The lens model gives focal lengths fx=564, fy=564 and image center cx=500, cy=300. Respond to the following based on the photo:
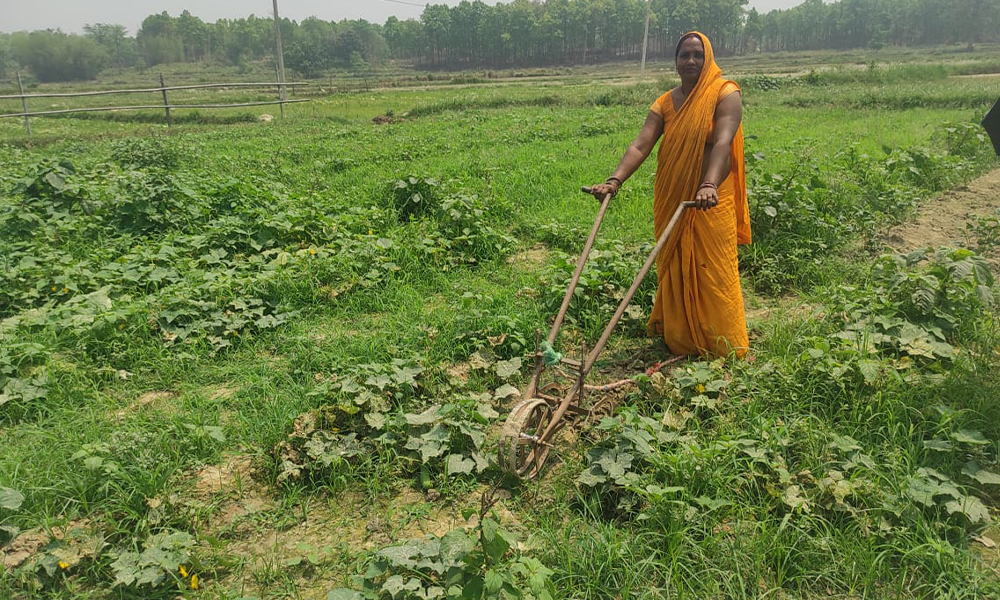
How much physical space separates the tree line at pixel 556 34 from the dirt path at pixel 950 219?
75824 mm

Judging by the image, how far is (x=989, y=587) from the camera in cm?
209

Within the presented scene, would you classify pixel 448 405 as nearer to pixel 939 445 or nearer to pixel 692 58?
pixel 939 445

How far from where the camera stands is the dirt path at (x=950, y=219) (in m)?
6.07

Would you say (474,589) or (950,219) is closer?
(474,589)

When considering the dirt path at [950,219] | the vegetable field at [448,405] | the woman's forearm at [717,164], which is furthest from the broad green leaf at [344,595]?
the dirt path at [950,219]

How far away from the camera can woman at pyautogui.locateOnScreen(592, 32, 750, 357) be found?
3.51 m

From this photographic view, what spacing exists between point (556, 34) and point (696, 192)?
292 feet

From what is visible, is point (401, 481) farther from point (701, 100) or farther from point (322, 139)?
point (322, 139)

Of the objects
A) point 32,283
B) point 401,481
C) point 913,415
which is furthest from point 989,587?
point 32,283

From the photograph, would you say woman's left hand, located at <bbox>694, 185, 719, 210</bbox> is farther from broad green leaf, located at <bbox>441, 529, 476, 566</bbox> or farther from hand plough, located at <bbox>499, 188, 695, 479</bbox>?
broad green leaf, located at <bbox>441, 529, 476, 566</bbox>

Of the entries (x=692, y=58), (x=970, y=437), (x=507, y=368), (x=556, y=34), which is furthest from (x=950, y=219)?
(x=556, y=34)

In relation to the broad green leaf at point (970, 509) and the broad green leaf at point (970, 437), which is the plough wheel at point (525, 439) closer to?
the broad green leaf at point (970, 509)

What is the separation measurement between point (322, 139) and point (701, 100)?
38.2ft

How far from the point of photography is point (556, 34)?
83.4 m
